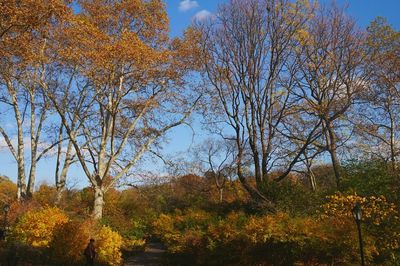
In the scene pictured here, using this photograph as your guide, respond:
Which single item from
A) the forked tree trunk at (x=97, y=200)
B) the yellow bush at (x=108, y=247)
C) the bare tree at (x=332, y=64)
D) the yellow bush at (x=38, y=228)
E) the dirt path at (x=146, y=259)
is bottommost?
the dirt path at (x=146, y=259)

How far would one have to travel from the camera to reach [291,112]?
2350cm

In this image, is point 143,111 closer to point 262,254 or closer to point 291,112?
point 291,112

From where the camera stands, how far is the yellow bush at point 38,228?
671 inches

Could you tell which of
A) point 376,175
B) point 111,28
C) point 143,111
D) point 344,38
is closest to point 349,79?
point 344,38

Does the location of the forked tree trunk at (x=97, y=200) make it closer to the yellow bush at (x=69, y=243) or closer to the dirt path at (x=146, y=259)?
the dirt path at (x=146, y=259)

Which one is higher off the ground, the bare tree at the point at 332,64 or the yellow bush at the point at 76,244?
the bare tree at the point at 332,64

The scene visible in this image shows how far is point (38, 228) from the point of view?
17.1 m

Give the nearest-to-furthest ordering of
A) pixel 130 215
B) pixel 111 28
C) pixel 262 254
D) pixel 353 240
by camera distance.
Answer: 1. pixel 353 240
2. pixel 262 254
3. pixel 111 28
4. pixel 130 215

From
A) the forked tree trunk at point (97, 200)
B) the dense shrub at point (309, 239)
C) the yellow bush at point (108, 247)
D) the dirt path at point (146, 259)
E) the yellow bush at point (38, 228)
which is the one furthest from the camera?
the dirt path at point (146, 259)

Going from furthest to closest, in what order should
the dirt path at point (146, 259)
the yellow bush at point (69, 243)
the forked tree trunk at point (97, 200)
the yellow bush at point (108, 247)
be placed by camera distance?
the dirt path at point (146, 259), the forked tree trunk at point (97, 200), the yellow bush at point (108, 247), the yellow bush at point (69, 243)

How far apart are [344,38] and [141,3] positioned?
35.4 feet

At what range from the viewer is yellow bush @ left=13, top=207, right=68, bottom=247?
55.9ft

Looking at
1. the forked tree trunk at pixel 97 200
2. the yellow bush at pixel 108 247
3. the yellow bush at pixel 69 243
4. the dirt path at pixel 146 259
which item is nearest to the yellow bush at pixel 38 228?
the yellow bush at pixel 69 243

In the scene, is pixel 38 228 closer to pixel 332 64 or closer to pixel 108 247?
pixel 108 247
